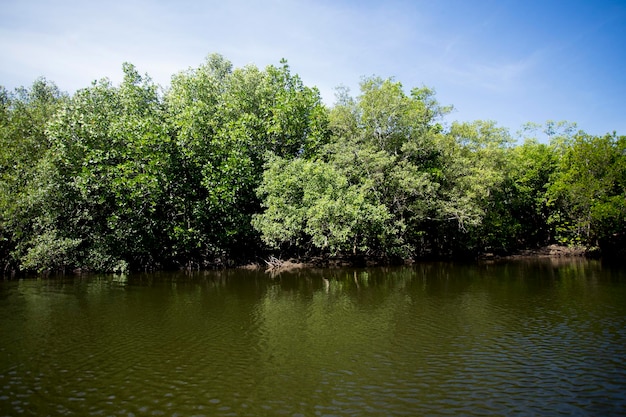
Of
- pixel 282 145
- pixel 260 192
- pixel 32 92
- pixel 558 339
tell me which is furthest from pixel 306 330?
pixel 32 92

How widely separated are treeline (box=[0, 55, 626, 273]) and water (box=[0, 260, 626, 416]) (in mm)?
10303

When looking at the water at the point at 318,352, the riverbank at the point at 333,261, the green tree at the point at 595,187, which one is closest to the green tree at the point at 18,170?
the water at the point at 318,352

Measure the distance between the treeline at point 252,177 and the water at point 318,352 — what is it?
10.3 m

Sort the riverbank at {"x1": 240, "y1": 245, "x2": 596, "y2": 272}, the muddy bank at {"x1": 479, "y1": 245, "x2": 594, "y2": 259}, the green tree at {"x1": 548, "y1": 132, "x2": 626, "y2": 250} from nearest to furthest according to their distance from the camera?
1. the riverbank at {"x1": 240, "y1": 245, "x2": 596, "y2": 272}
2. the green tree at {"x1": 548, "y1": 132, "x2": 626, "y2": 250}
3. the muddy bank at {"x1": 479, "y1": 245, "x2": 594, "y2": 259}

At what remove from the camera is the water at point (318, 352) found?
936 centimetres

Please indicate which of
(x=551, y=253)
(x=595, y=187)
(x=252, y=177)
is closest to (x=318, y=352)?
(x=252, y=177)

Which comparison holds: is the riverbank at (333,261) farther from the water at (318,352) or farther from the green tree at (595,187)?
the water at (318,352)

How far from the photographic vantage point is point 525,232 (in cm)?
5412

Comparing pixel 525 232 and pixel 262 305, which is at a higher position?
pixel 525 232

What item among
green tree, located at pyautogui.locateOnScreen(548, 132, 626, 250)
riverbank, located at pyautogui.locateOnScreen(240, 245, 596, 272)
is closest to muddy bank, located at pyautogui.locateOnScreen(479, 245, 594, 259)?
riverbank, located at pyautogui.locateOnScreen(240, 245, 596, 272)

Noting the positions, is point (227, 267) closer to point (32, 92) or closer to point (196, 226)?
point (196, 226)

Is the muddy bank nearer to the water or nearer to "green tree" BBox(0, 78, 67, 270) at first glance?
the water

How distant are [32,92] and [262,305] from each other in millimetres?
65375

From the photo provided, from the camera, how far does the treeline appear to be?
107 ft
